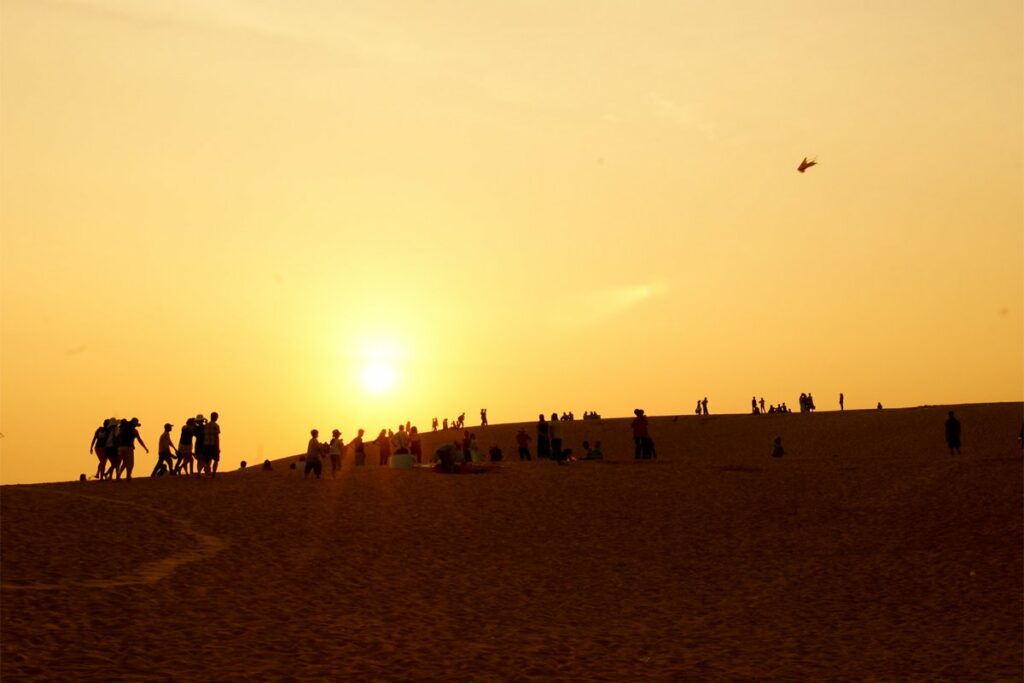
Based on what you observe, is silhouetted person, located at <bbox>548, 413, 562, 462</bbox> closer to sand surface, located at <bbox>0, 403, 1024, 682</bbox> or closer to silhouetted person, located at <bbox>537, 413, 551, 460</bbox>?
silhouetted person, located at <bbox>537, 413, 551, 460</bbox>

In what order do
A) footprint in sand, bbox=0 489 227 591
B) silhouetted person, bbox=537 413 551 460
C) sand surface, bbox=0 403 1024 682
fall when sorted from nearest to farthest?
1. sand surface, bbox=0 403 1024 682
2. footprint in sand, bbox=0 489 227 591
3. silhouetted person, bbox=537 413 551 460

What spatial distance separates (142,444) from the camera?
35062 mm

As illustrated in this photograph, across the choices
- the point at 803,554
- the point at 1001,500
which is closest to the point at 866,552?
the point at 803,554

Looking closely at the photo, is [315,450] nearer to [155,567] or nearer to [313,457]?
[313,457]

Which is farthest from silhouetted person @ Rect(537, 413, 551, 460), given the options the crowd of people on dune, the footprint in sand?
the footprint in sand

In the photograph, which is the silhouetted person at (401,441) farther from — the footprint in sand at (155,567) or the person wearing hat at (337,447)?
the footprint in sand at (155,567)

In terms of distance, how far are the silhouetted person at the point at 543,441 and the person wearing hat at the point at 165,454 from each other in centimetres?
1523

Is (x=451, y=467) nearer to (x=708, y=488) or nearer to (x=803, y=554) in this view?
(x=708, y=488)

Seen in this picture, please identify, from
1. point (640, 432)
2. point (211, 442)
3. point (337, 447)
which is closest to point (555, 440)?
point (640, 432)

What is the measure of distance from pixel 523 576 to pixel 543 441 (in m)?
25.2

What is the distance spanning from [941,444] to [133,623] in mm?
56607

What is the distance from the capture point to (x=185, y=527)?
2631 cm

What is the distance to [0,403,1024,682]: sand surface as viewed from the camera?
1622 centimetres

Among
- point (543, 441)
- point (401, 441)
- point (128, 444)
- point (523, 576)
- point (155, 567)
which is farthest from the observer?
point (543, 441)
